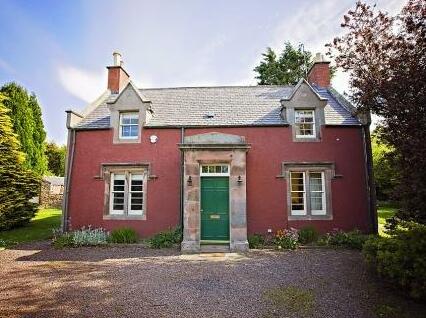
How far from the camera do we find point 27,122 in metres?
26.5

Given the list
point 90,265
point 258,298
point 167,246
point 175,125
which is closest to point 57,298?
point 90,265

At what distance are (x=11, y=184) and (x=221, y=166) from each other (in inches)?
446

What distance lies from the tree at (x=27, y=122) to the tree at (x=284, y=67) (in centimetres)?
2514

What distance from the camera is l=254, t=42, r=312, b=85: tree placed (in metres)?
35.6

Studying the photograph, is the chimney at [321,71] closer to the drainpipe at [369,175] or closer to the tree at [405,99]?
the drainpipe at [369,175]

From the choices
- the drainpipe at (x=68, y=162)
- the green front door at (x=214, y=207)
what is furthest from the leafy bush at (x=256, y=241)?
the drainpipe at (x=68, y=162)

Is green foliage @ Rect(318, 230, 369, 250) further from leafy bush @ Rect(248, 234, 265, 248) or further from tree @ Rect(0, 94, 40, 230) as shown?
tree @ Rect(0, 94, 40, 230)

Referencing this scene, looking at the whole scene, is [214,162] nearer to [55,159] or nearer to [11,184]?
[11,184]

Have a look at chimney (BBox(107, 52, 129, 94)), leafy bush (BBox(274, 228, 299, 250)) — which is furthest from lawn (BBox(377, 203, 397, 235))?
chimney (BBox(107, 52, 129, 94))

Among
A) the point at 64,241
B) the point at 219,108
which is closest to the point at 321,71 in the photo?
the point at 219,108

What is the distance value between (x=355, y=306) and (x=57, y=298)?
619cm

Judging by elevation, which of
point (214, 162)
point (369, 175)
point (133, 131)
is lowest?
point (369, 175)

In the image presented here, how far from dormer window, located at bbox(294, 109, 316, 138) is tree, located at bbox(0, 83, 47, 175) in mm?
22054

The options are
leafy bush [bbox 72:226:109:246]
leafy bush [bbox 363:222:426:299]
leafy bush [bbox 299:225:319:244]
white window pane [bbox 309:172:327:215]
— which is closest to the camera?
leafy bush [bbox 363:222:426:299]
